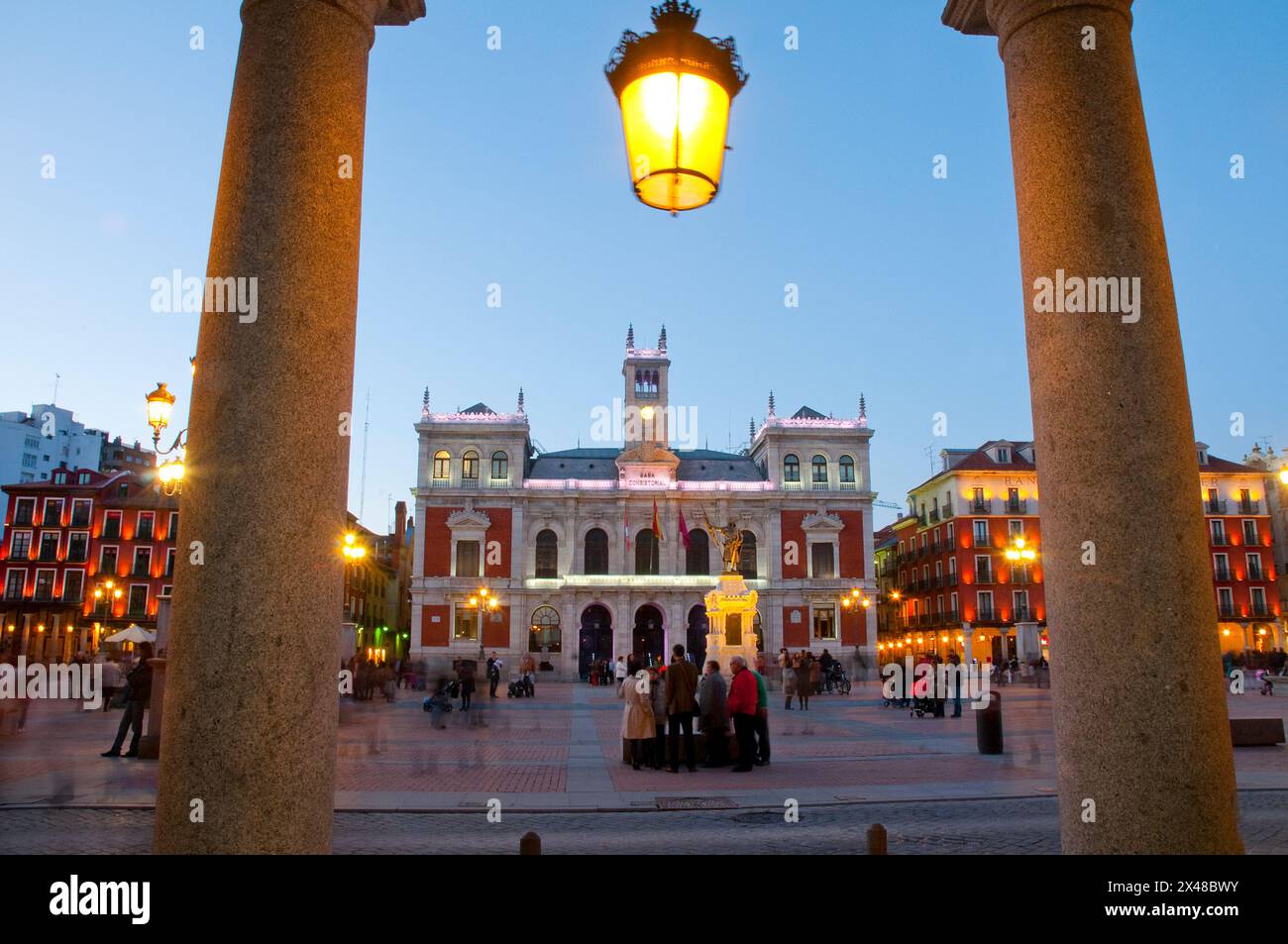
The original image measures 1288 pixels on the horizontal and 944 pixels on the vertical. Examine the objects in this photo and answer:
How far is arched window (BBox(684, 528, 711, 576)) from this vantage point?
56.2 metres

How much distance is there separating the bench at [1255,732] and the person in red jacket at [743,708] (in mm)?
7454

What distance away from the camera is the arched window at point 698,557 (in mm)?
56188

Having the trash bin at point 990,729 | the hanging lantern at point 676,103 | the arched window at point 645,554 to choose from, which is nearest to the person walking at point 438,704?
the trash bin at point 990,729

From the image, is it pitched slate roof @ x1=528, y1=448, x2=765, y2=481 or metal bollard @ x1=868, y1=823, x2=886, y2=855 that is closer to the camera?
metal bollard @ x1=868, y1=823, x2=886, y2=855

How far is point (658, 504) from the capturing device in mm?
56594

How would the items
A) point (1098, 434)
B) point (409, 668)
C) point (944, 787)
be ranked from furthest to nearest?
1. point (409, 668)
2. point (944, 787)
3. point (1098, 434)

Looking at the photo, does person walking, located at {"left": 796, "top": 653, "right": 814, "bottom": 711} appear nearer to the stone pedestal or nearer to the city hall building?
the stone pedestal

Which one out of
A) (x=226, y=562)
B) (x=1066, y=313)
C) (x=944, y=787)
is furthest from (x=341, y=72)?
(x=944, y=787)

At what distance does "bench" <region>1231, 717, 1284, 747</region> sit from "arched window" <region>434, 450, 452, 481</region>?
47883mm

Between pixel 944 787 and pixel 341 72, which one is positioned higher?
pixel 341 72

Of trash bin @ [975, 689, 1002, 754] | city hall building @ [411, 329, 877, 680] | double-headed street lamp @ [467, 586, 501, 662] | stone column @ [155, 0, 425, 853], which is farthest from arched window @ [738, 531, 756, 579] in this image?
stone column @ [155, 0, 425, 853]

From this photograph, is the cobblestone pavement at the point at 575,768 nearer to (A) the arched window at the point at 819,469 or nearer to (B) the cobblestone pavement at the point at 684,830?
(B) the cobblestone pavement at the point at 684,830
